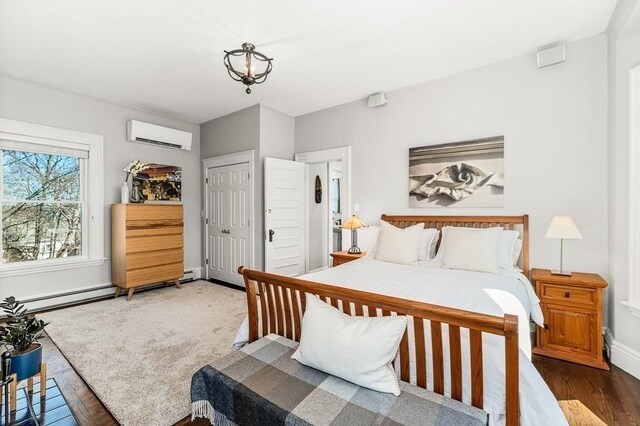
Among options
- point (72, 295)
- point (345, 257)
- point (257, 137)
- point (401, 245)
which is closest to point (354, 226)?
point (345, 257)

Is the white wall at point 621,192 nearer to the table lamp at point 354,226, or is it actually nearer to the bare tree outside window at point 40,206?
the table lamp at point 354,226

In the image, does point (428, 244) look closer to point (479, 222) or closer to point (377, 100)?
point (479, 222)

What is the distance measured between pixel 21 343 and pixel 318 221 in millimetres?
4240

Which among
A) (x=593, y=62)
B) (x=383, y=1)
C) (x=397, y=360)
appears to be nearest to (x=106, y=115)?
(x=383, y=1)

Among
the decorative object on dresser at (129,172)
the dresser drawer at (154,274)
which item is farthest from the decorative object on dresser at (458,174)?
the decorative object on dresser at (129,172)

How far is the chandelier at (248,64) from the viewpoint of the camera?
2.52m

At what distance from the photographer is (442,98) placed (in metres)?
3.48

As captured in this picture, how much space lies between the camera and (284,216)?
452 cm

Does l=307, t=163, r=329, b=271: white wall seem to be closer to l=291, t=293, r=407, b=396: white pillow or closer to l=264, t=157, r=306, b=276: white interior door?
l=264, t=157, r=306, b=276: white interior door

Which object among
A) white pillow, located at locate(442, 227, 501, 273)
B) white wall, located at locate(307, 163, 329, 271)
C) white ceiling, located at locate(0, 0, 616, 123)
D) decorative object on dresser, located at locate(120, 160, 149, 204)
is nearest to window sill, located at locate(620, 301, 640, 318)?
white pillow, located at locate(442, 227, 501, 273)

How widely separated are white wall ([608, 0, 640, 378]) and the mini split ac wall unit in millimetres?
5285

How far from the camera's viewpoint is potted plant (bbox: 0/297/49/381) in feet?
4.87

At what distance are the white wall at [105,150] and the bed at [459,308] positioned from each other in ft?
10.8

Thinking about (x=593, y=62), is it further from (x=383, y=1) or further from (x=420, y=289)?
(x=420, y=289)
